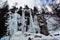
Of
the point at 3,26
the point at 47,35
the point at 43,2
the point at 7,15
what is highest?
the point at 43,2

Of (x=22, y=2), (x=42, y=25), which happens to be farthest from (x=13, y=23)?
(x=42, y=25)

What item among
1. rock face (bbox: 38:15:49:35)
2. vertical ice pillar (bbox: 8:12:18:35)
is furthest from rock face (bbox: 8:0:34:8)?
rock face (bbox: 38:15:49:35)

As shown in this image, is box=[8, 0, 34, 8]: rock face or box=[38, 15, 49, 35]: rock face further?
box=[8, 0, 34, 8]: rock face

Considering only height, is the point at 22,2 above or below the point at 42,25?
above

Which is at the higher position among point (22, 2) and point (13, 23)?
point (22, 2)

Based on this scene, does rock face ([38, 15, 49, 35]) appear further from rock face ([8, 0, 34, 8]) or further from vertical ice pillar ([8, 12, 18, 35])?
vertical ice pillar ([8, 12, 18, 35])

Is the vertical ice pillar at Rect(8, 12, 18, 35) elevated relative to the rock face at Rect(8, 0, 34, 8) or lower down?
lower down

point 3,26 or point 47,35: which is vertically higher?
point 3,26

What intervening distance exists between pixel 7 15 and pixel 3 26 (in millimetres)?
318

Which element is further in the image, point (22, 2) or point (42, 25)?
point (22, 2)

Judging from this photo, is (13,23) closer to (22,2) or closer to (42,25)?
(22,2)

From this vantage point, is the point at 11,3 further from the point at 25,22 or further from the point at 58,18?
the point at 58,18

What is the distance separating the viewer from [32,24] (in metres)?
4.12

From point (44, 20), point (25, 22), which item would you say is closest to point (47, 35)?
point (44, 20)
